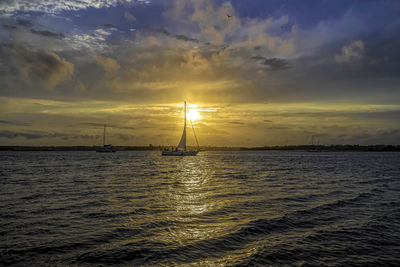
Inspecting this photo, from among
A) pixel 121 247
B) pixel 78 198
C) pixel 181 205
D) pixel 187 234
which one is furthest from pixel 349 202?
pixel 78 198

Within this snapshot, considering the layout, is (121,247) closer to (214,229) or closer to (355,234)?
(214,229)

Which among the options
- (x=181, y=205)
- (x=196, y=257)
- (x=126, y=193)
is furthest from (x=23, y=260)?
(x=126, y=193)

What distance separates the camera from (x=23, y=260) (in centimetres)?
1143

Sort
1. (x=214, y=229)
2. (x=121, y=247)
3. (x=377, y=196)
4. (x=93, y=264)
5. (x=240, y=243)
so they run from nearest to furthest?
(x=93, y=264) < (x=121, y=247) < (x=240, y=243) < (x=214, y=229) < (x=377, y=196)

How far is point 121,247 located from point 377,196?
1053 inches

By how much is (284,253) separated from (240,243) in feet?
7.20

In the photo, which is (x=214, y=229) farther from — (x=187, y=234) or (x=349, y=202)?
(x=349, y=202)

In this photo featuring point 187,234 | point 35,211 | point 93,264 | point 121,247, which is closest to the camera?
point 93,264

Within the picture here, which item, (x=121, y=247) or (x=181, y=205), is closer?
(x=121, y=247)

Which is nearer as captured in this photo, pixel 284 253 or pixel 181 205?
pixel 284 253

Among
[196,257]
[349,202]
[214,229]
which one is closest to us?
[196,257]

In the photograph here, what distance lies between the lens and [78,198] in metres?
26.4

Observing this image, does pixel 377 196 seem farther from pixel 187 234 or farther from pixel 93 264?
pixel 93 264

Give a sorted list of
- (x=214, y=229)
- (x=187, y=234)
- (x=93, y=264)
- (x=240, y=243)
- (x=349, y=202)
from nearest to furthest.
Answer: (x=93, y=264) < (x=240, y=243) < (x=187, y=234) < (x=214, y=229) < (x=349, y=202)
